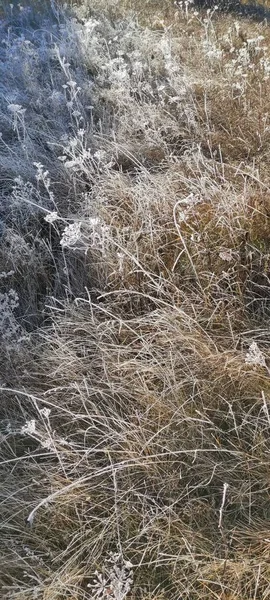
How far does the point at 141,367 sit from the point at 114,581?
812 millimetres

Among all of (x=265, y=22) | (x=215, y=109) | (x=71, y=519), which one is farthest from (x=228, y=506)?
(x=265, y=22)

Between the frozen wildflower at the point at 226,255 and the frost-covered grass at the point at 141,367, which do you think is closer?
the frost-covered grass at the point at 141,367

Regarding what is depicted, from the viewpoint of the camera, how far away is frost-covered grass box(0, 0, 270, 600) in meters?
1.68

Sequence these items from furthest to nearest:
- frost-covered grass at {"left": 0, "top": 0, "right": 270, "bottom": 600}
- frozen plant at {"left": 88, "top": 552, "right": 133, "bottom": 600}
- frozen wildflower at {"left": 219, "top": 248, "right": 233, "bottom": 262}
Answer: frozen wildflower at {"left": 219, "top": 248, "right": 233, "bottom": 262} < frost-covered grass at {"left": 0, "top": 0, "right": 270, "bottom": 600} < frozen plant at {"left": 88, "top": 552, "right": 133, "bottom": 600}

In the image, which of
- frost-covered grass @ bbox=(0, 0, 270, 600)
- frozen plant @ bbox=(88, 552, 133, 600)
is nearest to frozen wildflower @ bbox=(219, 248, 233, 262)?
frost-covered grass @ bbox=(0, 0, 270, 600)

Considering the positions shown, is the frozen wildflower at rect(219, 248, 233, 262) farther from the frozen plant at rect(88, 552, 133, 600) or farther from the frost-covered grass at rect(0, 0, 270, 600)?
the frozen plant at rect(88, 552, 133, 600)

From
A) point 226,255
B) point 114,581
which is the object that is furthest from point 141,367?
point 114,581

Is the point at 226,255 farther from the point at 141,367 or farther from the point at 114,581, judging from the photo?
the point at 114,581

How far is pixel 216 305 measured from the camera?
237 cm

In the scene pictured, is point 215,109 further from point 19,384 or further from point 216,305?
point 19,384

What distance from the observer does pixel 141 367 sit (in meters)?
2.15

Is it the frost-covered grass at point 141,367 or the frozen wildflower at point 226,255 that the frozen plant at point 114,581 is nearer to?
the frost-covered grass at point 141,367

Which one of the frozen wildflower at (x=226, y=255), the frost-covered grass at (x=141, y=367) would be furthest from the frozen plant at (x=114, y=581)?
the frozen wildflower at (x=226, y=255)

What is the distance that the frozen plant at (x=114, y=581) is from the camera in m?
1.49
